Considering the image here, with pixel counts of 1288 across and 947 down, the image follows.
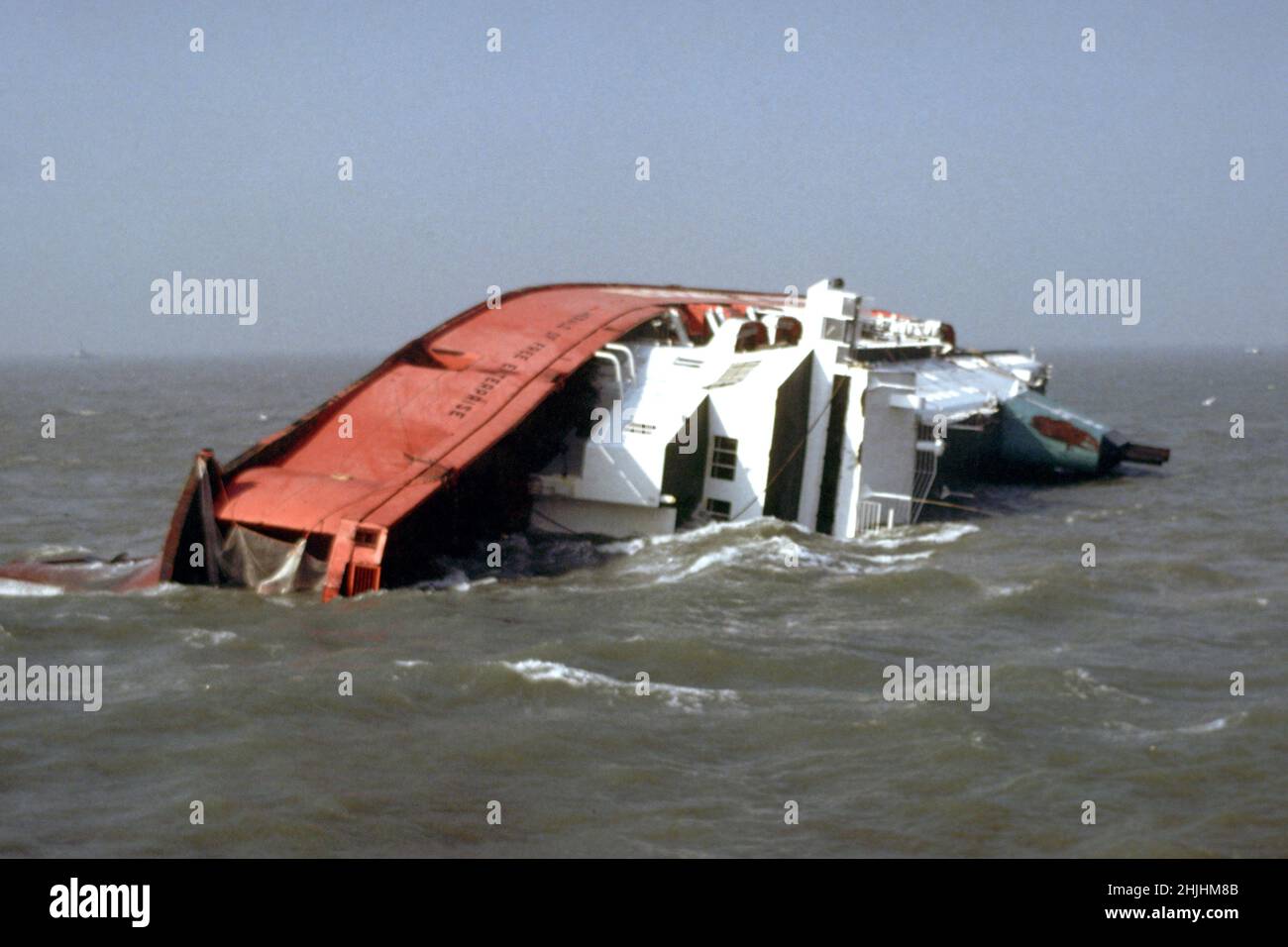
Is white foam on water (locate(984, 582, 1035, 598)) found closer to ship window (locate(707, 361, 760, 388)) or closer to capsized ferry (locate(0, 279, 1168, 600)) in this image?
capsized ferry (locate(0, 279, 1168, 600))

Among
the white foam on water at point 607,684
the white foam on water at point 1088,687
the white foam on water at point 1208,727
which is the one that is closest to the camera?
the white foam on water at point 1208,727

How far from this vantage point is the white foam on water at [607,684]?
1722cm

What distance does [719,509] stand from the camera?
26.5 m

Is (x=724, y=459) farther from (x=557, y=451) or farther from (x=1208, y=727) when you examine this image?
(x=1208, y=727)

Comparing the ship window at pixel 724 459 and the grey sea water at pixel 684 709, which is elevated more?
the ship window at pixel 724 459

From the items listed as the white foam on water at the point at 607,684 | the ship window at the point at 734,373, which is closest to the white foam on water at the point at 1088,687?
the white foam on water at the point at 607,684

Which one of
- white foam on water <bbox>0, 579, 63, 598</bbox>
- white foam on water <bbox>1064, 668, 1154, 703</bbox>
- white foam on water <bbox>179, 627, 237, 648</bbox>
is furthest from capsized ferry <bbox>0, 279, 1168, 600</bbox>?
white foam on water <bbox>1064, 668, 1154, 703</bbox>

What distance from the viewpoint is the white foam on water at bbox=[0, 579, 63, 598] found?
22.0 metres

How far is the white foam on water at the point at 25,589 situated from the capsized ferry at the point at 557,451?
196mm

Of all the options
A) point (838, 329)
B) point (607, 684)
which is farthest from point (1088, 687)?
point (838, 329)

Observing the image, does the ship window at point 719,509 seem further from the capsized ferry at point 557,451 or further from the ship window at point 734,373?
the ship window at point 734,373

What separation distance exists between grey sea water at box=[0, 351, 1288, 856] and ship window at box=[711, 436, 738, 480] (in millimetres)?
1167
